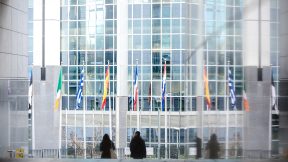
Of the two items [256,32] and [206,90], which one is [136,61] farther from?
[256,32]

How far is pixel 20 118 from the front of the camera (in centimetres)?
854

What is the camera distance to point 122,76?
19.6 m

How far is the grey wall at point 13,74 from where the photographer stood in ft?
24.3

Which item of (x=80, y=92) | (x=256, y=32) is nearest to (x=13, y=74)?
(x=256, y=32)

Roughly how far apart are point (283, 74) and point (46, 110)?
12.6 meters

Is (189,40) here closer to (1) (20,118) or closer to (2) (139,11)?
(2) (139,11)

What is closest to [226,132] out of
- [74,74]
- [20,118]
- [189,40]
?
[20,118]

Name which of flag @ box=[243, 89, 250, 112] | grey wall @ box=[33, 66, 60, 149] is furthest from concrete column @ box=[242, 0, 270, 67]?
grey wall @ box=[33, 66, 60, 149]

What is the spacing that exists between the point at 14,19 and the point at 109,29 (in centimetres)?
1224

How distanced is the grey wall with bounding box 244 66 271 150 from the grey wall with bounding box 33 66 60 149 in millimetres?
8204

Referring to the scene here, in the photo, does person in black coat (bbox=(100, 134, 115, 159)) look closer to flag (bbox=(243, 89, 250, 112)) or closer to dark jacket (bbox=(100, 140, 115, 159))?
dark jacket (bbox=(100, 140, 115, 159))

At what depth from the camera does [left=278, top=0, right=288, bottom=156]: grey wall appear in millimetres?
7008

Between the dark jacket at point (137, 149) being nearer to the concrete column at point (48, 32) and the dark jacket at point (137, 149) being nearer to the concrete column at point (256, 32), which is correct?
the concrete column at point (256, 32)

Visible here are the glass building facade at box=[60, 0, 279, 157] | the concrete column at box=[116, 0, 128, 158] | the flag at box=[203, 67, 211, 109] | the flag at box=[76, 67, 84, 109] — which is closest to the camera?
the flag at box=[203, 67, 211, 109]
